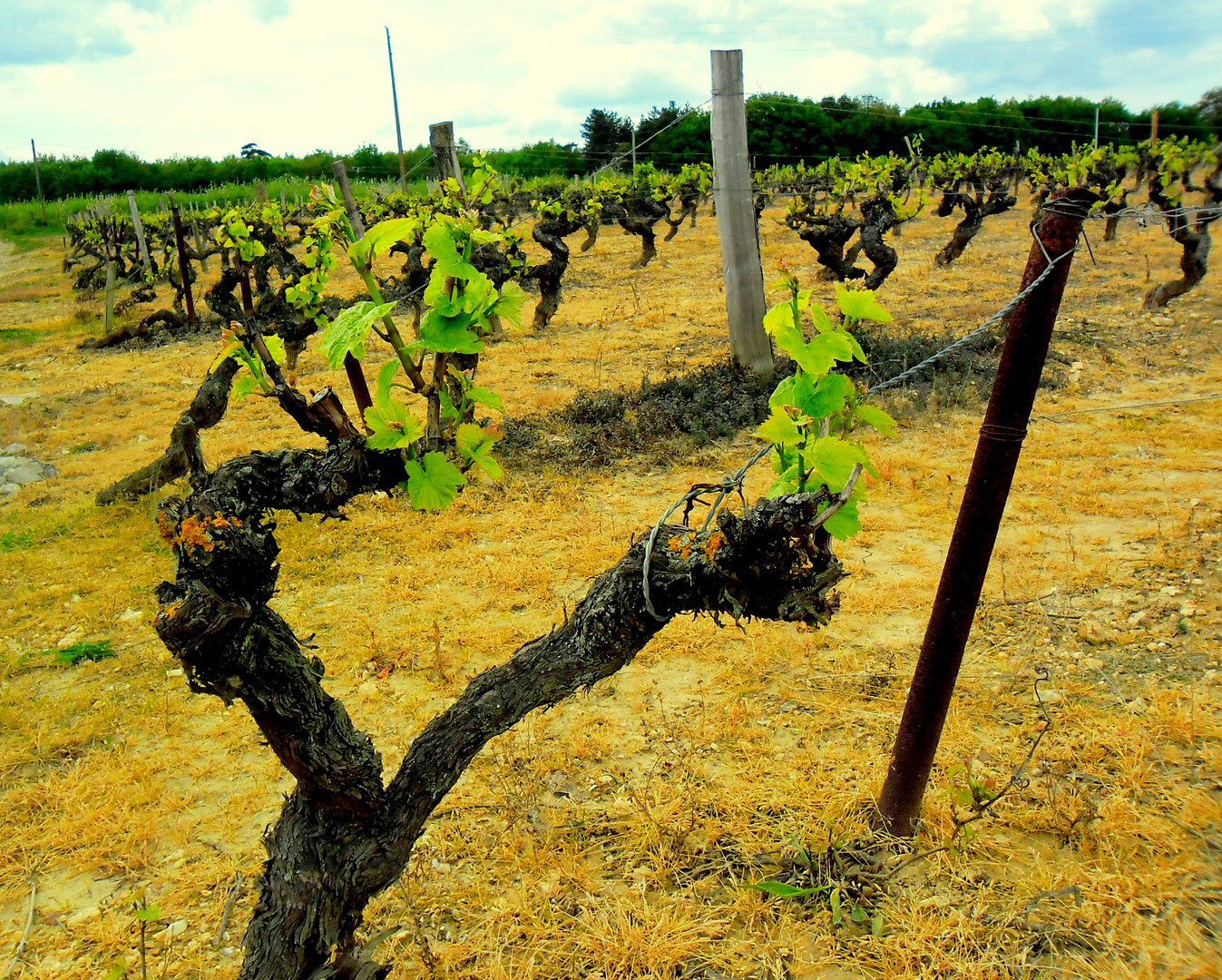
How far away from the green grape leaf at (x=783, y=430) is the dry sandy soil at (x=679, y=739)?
1407 millimetres

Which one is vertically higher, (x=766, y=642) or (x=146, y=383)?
(x=146, y=383)

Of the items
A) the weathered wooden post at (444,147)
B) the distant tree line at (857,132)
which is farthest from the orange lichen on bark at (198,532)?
the distant tree line at (857,132)

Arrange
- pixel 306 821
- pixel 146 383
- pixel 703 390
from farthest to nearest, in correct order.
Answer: pixel 146 383
pixel 703 390
pixel 306 821

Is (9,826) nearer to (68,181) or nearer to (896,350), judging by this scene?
(896,350)

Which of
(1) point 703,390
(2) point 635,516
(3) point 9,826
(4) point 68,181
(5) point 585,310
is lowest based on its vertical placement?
(3) point 9,826

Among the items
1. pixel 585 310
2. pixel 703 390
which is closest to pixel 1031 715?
pixel 703 390

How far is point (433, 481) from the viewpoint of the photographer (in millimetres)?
1952

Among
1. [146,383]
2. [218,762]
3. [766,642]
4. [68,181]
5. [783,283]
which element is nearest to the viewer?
[783,283]

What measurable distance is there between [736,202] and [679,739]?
5.27 meters

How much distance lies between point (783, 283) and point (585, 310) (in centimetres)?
1040

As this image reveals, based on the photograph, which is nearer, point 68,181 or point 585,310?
point 585,310

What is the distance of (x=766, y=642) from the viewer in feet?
12.6

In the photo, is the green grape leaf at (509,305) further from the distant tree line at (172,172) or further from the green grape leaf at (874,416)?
the distant tree line at (172,172)

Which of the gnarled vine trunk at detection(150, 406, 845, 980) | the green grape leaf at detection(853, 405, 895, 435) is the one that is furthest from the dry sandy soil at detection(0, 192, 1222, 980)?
the green grape leaf at detection(853, 405, 895, 435)
